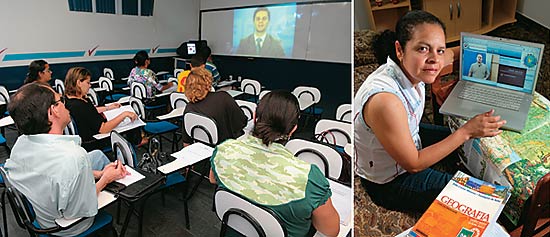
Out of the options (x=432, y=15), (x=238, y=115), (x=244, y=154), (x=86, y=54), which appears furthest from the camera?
(x=238, y=115)

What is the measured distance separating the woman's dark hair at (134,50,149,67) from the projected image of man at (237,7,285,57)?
633 mm

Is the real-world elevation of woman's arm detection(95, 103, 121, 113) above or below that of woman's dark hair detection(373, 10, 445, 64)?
below

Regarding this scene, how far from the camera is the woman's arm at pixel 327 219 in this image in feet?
3.43

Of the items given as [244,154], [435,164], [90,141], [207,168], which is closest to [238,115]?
[207,168]

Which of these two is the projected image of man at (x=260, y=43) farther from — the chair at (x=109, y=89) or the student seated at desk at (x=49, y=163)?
the student seated at desk at (x=49, y=163)

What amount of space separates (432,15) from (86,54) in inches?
73.9

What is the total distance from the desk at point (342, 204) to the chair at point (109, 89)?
1531 mm

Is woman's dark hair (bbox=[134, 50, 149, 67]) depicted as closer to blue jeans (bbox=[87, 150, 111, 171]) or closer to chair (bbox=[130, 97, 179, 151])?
chair (bbox=[130, 97, 179, 151])

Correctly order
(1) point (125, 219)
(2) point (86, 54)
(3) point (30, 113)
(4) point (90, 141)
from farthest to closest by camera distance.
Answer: (4) point (90, 141), (2) point (86, 54), (1) point (125, 219), (3) point (30, 113)

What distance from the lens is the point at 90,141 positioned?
1891mm

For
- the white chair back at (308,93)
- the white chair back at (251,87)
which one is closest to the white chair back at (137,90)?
the white chair back at (251,87)

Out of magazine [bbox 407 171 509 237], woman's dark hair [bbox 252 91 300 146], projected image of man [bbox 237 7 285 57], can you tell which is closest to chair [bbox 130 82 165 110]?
projected image of man [bbox 237 7 285 57]

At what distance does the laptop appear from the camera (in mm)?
324

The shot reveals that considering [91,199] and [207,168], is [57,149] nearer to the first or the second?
Answer: [91,199]
